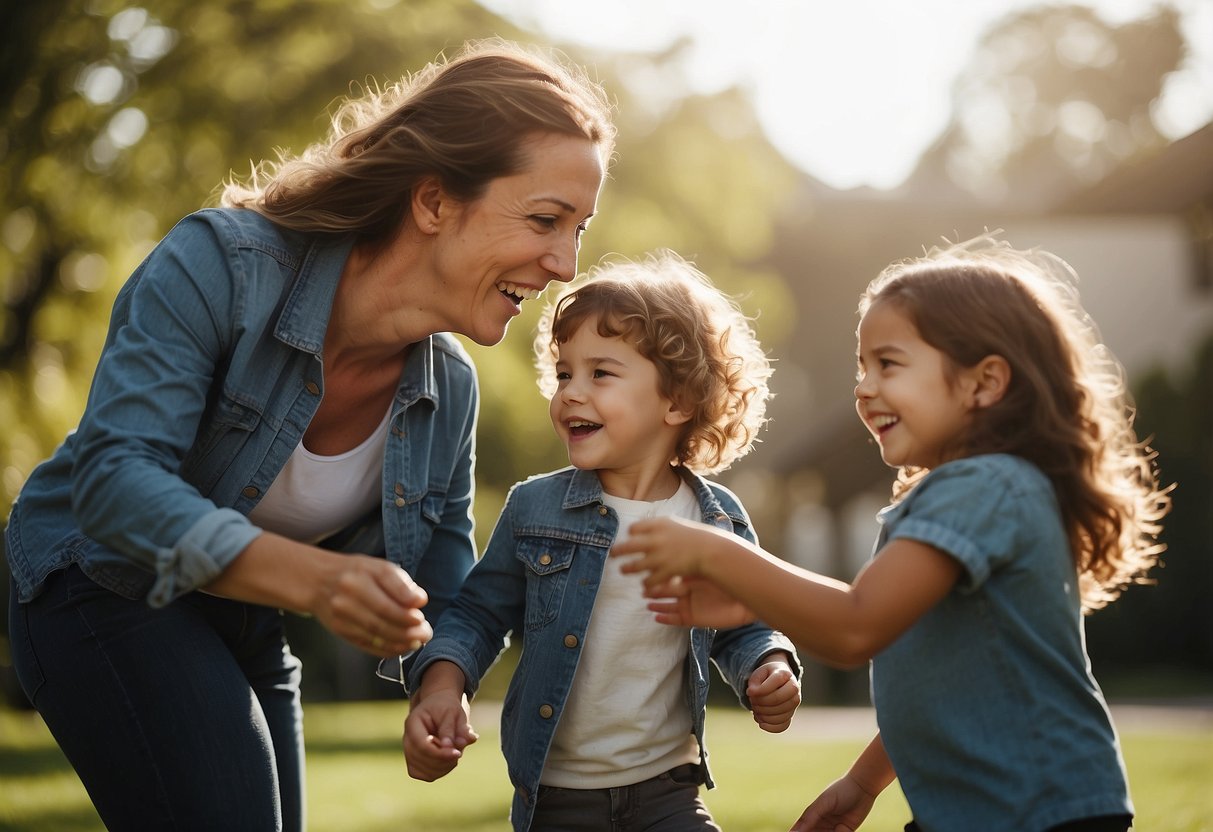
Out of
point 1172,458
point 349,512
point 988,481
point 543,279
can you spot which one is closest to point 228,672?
point 349,512

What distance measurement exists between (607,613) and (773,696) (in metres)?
0.49

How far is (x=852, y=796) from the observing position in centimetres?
324

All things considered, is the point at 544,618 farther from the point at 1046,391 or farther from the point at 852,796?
the point at 1046,391

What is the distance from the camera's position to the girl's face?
2814 mm

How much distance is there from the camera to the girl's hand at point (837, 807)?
3.24 meters

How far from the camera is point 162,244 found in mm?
3203

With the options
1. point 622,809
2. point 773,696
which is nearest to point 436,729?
point 622,809

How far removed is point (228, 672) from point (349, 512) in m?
0.61

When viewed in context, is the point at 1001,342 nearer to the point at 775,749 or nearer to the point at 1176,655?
the point at 775,749

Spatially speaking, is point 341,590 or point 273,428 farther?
point 273,428

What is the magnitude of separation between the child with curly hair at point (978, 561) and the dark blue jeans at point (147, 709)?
3.68 ft

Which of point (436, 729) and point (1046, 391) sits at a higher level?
point (1046, 391)

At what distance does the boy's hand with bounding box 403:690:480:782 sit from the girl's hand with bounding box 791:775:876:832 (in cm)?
82

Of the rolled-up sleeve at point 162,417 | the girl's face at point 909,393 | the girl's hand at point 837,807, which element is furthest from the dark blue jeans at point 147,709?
the girl's face at point 909,393
